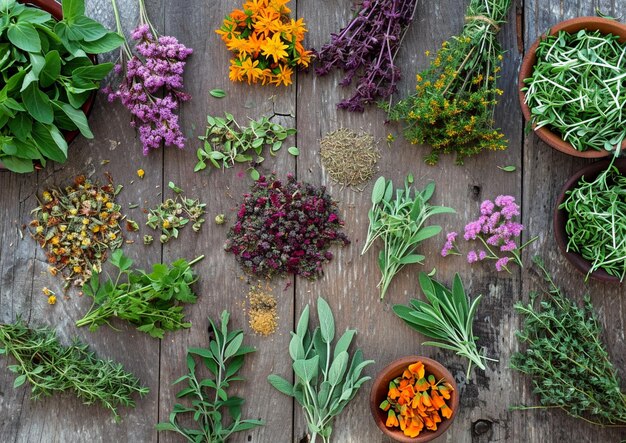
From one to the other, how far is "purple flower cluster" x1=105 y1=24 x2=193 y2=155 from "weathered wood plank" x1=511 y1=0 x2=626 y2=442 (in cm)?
110

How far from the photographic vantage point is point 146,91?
194cm

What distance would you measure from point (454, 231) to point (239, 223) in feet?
2.24

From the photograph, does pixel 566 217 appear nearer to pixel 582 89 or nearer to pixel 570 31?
pixel 582 89

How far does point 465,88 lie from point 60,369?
148 cm

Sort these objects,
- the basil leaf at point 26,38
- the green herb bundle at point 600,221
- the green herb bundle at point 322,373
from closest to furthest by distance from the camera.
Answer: the basil leaf at point 26,38, the green herb bundle at point 600,221, the green herb bundle at point 322,373

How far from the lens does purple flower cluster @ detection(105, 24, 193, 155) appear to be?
1919mm

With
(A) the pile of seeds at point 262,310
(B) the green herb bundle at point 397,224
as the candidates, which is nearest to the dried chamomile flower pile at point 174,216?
(A) the pile of seeds at point 262,310

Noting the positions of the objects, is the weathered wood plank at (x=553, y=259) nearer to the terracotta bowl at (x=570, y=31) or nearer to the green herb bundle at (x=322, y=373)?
the terracotta bowl at (x=570, y=31)

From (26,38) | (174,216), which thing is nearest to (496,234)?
(174,216)

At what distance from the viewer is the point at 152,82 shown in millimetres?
1903

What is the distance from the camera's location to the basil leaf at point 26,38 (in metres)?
1.67

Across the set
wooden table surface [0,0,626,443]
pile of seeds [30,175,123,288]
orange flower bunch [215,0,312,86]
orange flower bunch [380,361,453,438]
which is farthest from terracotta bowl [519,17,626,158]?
pile of seeds [30,175,123,288]

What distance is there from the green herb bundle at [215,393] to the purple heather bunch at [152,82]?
60 centimetres

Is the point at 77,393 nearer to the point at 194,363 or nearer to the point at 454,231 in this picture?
the point at 194,363
